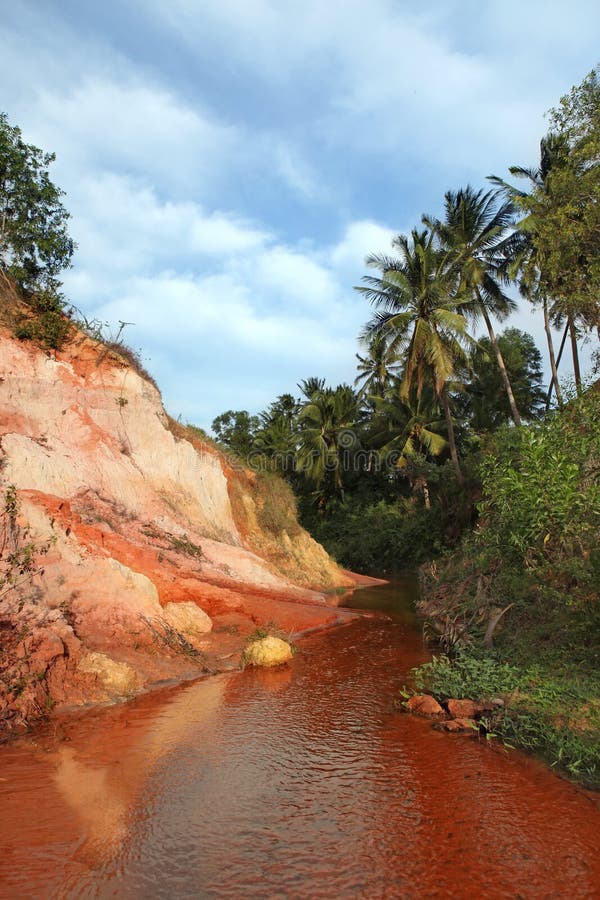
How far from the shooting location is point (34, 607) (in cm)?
821

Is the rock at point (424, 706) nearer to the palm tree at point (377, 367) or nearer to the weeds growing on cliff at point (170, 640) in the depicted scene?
the weeds growing on cliff at point (170, 640)

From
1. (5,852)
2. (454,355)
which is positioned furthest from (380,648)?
(454,355)

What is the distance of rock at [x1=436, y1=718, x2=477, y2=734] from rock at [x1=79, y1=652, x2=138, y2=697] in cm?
427

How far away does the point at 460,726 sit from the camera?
6727 mm

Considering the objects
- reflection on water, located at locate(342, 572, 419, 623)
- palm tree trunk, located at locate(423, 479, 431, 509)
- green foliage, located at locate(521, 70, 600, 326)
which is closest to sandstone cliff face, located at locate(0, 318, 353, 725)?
reflection on water, located at locate(342, 572, 419, 623)

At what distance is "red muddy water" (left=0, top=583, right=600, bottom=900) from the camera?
153 inches

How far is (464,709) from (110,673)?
475 cm

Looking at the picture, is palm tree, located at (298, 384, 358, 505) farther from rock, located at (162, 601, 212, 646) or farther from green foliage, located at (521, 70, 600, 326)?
rock, located at (162, 601, 212, 646)

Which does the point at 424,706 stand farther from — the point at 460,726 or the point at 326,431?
the point at 326,431

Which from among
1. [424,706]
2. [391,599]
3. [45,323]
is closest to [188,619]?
[424,706]

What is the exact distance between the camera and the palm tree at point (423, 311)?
22.6m

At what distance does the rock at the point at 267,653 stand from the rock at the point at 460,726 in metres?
3.88

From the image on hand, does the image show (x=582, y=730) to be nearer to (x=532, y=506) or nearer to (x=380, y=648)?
(x=532, y=506)

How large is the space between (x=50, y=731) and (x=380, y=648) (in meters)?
6.74
